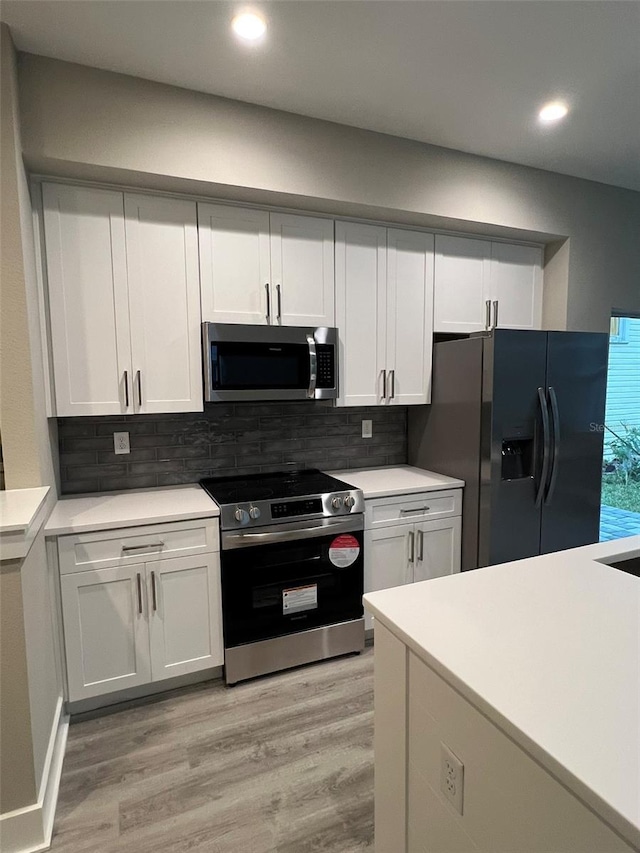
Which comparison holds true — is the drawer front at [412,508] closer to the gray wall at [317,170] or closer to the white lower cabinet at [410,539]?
the white lower cabinet at [410,539]

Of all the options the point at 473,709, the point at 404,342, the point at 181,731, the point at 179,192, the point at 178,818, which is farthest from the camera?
the point at 404,342

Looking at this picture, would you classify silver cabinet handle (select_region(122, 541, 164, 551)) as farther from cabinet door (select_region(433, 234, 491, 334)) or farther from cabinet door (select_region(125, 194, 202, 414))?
cabinet door (select_region(433, 234, 491, 334))

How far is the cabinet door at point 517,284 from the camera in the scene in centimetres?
322

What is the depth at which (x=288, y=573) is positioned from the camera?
7.91 ft

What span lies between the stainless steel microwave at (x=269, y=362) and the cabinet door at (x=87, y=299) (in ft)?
1.41

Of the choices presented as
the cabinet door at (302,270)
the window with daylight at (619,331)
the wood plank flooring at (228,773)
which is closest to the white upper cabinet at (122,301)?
the cabinet door at (302,270)

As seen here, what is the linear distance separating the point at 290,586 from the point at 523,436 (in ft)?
5.10

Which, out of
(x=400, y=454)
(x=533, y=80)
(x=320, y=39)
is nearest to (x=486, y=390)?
(x=400, y=454)

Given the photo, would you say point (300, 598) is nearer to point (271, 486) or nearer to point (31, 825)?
point (271, 486)

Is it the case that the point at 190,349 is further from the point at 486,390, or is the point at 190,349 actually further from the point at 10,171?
the point at 486,390

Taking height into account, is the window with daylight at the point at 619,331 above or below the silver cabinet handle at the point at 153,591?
above

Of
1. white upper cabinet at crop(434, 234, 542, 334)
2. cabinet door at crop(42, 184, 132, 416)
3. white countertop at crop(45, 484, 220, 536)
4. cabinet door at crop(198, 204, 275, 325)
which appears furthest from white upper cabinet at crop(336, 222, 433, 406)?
cabinet door at crop(42, 184, 132, 416)

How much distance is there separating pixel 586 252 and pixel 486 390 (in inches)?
59.6

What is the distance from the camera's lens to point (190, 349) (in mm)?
2465
